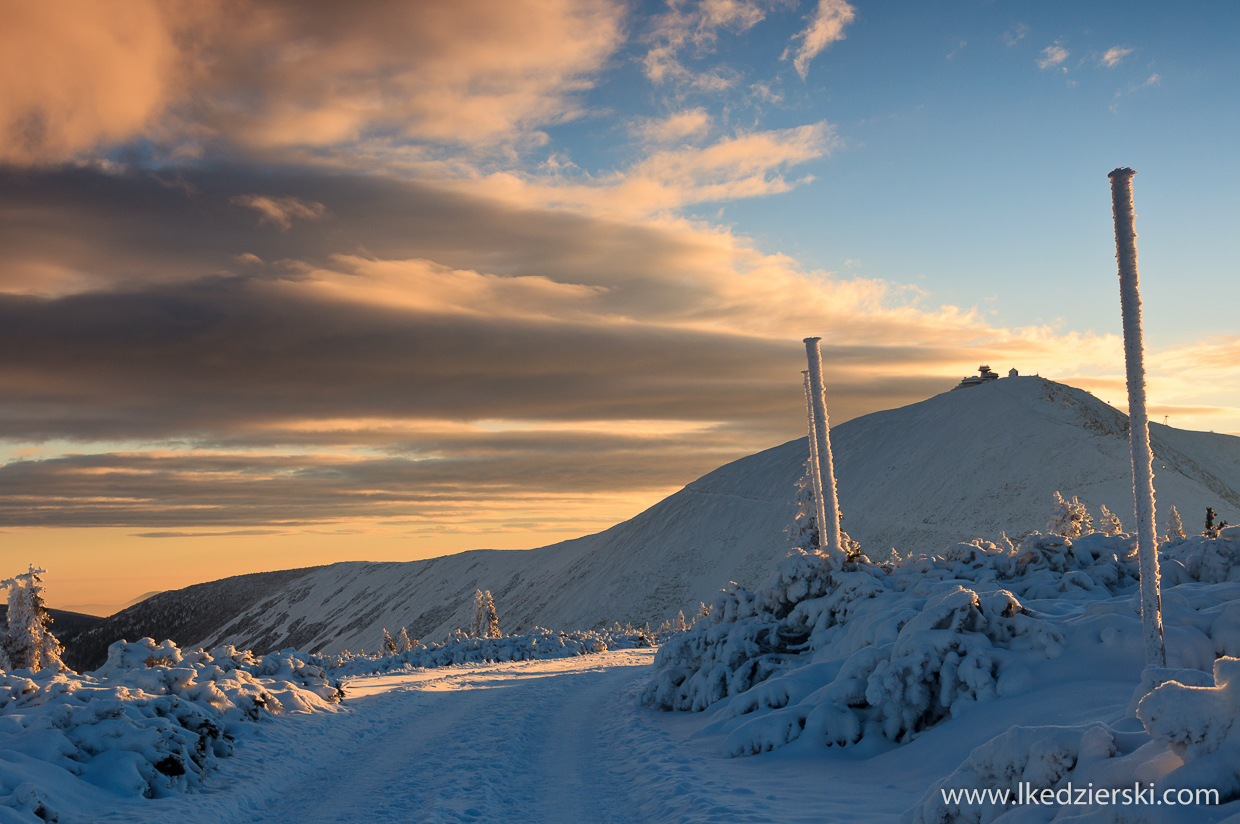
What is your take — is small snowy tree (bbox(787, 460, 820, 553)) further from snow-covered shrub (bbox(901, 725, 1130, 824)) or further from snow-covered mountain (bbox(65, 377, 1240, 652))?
snow-covered mountain (bbox(65, 377, 1240, 652))

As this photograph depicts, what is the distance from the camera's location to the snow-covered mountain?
95.9 m

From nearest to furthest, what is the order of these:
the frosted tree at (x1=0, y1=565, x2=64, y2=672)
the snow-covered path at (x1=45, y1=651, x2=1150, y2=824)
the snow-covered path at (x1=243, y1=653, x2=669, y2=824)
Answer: the snow-covered path at (x1=45, y1=651, x2=1150, y2=824)
the snow-covered path at (x1=243, y1=653, x2=669, y2=824)
the frosted tree at (x1=0, y1=565, x2=64, y2=672)

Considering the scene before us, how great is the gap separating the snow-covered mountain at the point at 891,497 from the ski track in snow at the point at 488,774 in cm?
8607

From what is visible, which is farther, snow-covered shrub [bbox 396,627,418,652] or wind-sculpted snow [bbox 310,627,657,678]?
snow-covered shrub [bbox 396,627,418,652]

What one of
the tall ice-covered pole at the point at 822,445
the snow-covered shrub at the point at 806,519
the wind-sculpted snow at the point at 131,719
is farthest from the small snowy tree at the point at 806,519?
the wind-sculpted snow at the point at 131,719

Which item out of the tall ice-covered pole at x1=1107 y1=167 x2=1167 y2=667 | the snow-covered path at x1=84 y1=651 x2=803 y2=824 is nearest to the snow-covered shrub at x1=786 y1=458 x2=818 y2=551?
the snow-covered path at x1=84 y1=651 x2=803 y2=824

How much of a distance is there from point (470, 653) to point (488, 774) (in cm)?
2909

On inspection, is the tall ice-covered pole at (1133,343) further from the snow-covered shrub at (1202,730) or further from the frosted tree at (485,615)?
the frosted tree at (485,615)

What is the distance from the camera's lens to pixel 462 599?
15688 centimetres

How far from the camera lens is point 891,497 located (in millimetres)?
110625

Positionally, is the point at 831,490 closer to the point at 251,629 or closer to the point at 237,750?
the point at 237,750

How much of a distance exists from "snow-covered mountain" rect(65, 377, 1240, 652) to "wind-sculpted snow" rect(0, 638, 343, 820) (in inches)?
3518

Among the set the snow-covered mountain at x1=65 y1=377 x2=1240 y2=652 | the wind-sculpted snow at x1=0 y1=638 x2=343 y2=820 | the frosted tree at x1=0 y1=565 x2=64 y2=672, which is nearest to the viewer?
the wind-sculpted snow at x1=0 y1=638 x2=343 y2=820

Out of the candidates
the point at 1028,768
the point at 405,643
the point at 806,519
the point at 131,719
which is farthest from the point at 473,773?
the point at 405,643
